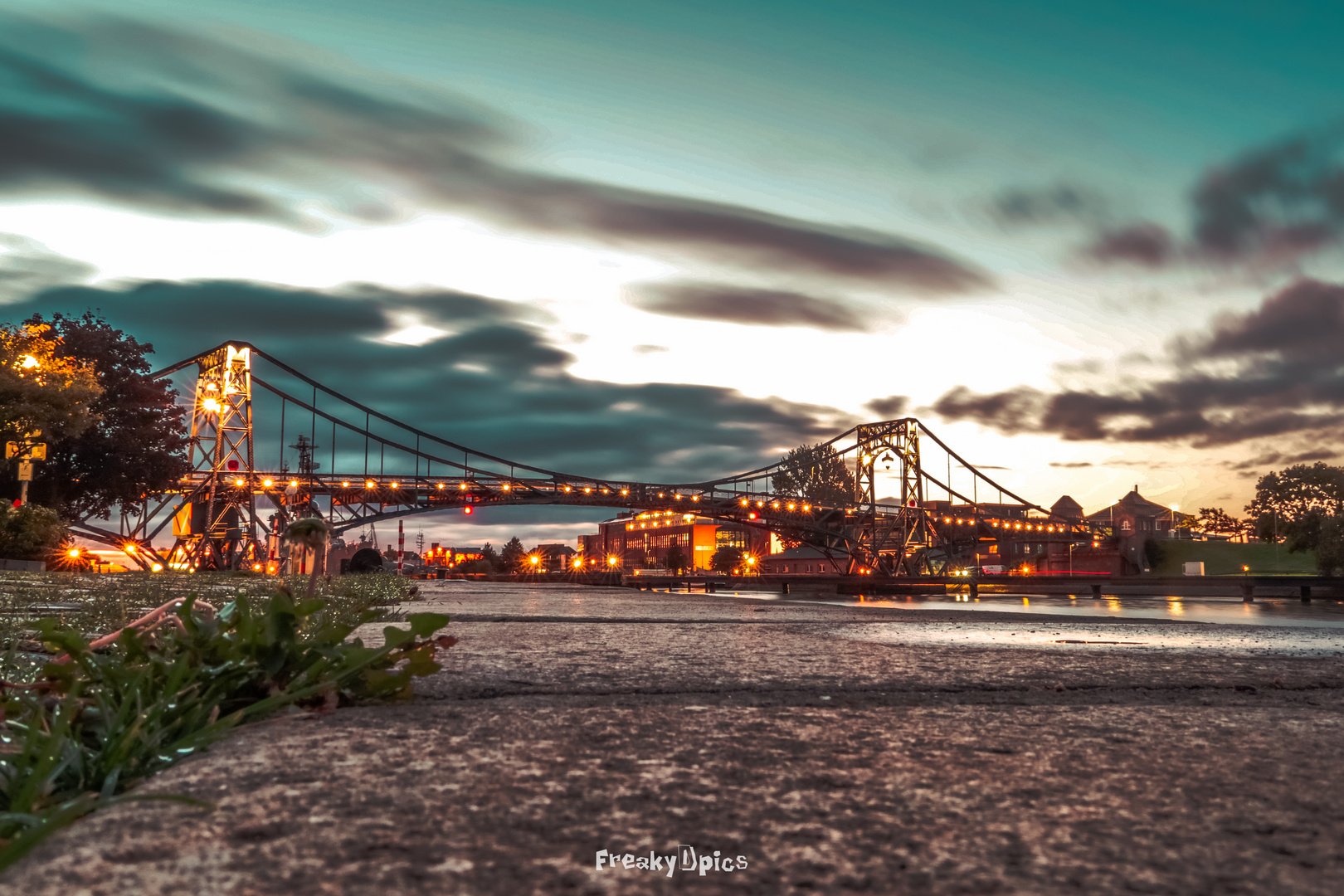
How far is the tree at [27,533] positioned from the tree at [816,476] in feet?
250

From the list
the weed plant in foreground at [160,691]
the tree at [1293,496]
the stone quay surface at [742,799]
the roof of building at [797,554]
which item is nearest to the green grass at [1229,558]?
the tree at [1293,496]

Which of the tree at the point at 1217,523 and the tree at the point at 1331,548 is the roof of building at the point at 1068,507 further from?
the tree at the point at 1331,548

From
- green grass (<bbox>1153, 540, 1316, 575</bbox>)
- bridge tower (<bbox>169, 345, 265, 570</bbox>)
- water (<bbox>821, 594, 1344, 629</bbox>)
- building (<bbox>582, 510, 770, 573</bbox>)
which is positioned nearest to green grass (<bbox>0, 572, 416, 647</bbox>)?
water (<bbox>821, 594, 1344, 629</bbox>)

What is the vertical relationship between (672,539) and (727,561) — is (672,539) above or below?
above

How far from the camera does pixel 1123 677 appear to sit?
3598 millimetres

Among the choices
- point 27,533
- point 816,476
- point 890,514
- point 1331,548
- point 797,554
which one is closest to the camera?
point 27,533

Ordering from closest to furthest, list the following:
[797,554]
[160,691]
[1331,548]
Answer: [160,691]
[1331,548]
[797,554]

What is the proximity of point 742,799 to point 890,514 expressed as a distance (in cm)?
7795

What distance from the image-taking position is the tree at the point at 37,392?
21797 millimetres

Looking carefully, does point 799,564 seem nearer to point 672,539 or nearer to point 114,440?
point 672,539

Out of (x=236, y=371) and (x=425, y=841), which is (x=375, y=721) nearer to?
(x=425, y=841)

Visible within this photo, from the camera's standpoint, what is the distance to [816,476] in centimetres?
9481

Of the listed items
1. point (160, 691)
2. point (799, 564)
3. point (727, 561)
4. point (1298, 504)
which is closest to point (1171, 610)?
point (160, 691)

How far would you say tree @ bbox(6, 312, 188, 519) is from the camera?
32469 millimetres
